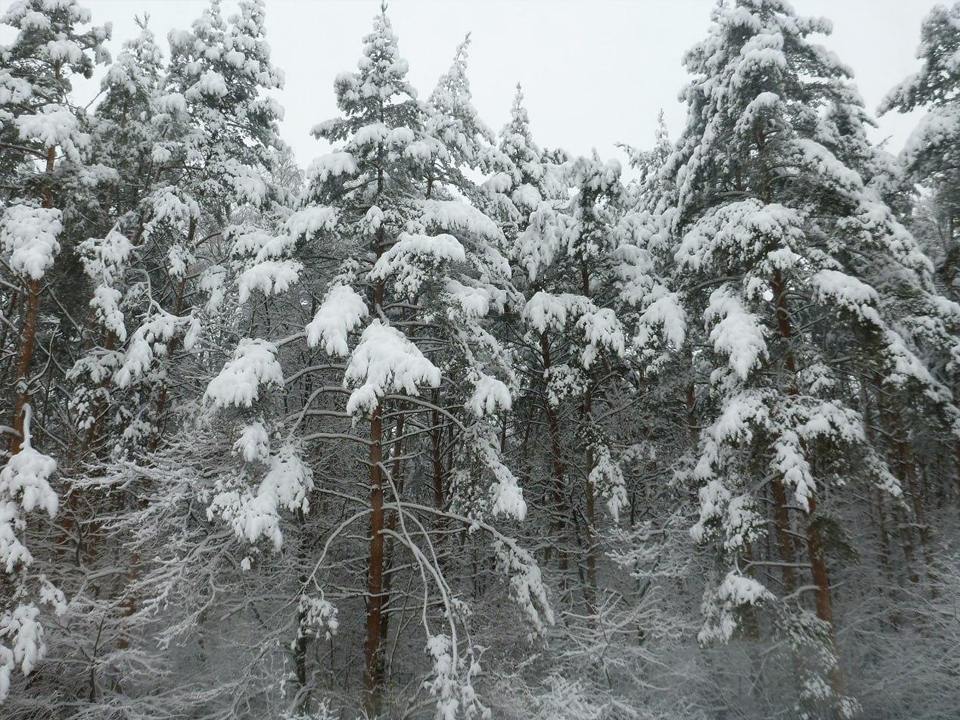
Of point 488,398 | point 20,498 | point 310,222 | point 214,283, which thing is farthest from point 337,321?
point 20,498

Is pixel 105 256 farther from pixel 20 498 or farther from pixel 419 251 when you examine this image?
pixel 419 251

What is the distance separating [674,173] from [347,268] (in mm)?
7760

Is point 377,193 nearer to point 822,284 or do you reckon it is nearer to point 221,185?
point 221,185

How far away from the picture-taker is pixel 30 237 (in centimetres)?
950

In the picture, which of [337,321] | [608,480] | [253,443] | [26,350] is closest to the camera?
[253,443]

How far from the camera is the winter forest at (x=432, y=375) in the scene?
8664mm

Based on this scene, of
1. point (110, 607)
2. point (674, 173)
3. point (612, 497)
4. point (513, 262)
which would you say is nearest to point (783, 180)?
point (674, 173)

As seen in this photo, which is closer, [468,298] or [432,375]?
[432,375]

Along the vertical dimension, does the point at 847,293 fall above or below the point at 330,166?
below

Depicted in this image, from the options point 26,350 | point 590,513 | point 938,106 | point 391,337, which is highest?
point 938,106

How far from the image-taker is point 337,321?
8.25 metres

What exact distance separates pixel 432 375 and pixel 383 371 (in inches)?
26.0

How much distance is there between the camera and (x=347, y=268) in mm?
9781

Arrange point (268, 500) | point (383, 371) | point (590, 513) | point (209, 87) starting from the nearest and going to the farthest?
point (268, 500), point (383, 371), point (209, 87), point (590, 513)
